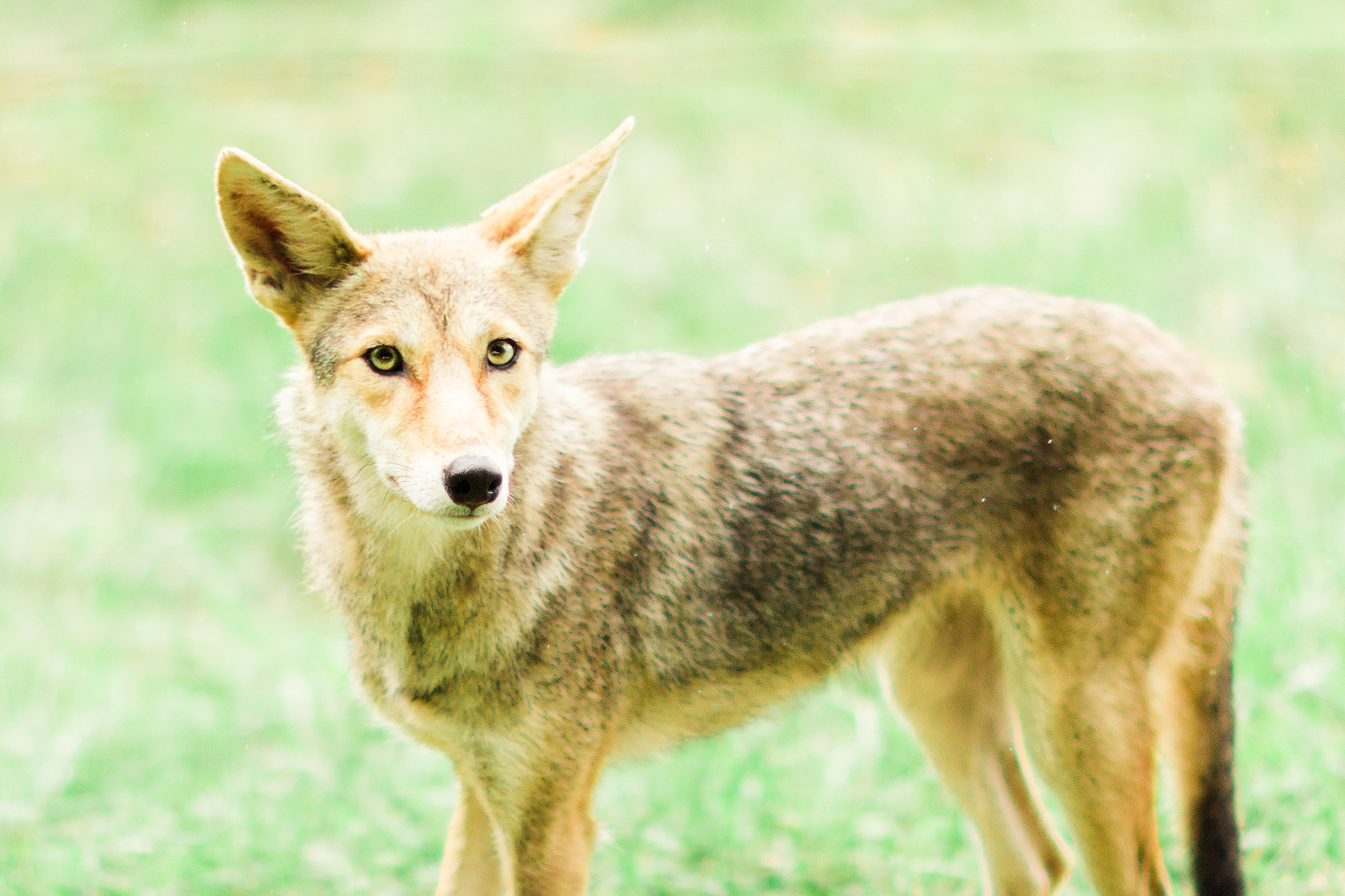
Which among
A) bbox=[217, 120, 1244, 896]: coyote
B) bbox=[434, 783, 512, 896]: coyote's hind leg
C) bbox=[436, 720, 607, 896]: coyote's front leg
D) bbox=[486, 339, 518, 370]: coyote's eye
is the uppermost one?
bbox=[486, 339, 518, 370]: coyote's eye

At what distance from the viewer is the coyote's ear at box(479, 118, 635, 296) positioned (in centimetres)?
340

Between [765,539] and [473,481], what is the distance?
126 cm

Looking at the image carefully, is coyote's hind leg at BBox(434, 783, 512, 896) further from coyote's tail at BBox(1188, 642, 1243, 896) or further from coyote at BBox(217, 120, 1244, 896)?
coyote's tail at BBox(1188, 642, 1243, 896)

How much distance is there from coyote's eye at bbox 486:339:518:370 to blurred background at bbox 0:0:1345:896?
5.20 ft

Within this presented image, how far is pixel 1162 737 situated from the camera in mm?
4039

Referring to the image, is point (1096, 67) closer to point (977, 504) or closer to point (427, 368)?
point (977, 504)

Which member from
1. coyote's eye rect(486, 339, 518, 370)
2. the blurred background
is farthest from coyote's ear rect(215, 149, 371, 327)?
the blurred background

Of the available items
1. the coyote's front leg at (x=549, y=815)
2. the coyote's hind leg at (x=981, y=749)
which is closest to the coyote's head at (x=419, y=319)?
the coyote's front leg at (x=549, y=815)

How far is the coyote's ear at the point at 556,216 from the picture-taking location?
11.1ft

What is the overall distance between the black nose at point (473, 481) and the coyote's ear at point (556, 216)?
83 cm

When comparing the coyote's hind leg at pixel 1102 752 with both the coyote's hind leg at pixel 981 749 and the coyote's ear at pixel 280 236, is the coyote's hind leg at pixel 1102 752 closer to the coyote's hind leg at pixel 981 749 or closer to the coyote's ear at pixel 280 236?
the coyote's hind leg at pixel 981 749

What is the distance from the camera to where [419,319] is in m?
3.21

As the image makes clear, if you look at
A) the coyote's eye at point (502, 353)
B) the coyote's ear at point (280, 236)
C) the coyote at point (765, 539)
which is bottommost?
the coyote at point (765, 539)

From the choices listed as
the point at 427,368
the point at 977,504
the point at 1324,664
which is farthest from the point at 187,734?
the point at 1324,664
